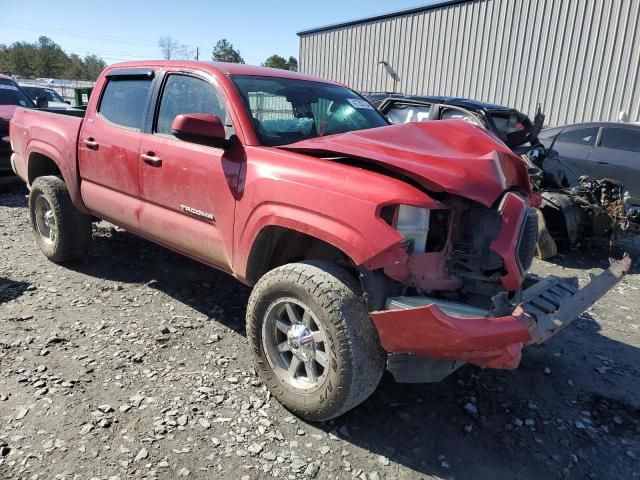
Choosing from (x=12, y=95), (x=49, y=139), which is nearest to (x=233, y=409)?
(x=49, y=139)

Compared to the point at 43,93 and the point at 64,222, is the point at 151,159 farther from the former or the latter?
the point at 43,93

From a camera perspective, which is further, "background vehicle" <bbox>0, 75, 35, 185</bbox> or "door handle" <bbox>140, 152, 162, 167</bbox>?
"background vehicle" <bbox>0, 75, 35, 185</bbox>

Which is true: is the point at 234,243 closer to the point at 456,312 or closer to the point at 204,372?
the point at 204,372

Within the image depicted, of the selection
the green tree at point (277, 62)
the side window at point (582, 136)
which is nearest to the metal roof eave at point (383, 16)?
the side window at point (582, 136)

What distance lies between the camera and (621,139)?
796 centimetres

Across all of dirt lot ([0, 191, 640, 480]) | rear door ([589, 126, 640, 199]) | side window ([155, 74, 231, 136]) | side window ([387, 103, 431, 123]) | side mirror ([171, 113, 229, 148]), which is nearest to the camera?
dirt lot ([0, 191, 640, 480])

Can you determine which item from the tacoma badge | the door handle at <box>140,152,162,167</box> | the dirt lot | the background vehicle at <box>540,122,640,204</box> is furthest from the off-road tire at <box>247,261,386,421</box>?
the background vehicle at <box>540,122,640,204</box>

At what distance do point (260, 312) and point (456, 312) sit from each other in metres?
1.18

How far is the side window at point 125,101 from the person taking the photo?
4.07 metres

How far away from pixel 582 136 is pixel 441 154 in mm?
6836

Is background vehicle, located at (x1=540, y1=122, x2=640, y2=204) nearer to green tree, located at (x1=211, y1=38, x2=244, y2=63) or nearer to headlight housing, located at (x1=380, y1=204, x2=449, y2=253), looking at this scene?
headlight housing, located at (x1=380, y1=204, x2=449, y2=253)

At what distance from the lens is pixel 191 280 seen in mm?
4852

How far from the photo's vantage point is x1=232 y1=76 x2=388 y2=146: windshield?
3.38 m

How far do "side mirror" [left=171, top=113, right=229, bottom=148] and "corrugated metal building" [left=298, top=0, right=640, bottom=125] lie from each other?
1322 centimetres
